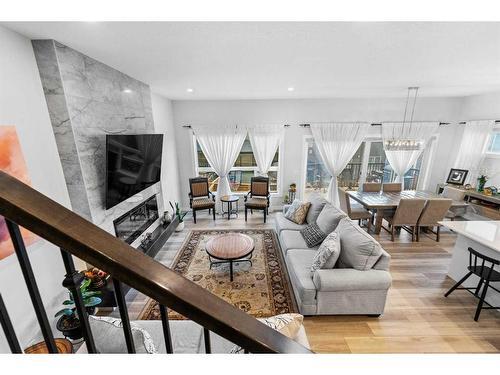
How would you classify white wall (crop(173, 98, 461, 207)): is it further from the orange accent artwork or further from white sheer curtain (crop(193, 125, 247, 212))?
the orange accent artwork

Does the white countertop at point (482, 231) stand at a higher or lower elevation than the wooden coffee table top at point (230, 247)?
higher

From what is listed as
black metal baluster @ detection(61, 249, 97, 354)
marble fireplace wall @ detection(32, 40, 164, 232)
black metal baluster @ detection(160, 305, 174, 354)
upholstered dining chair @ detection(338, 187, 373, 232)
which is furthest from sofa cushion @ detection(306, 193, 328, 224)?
black metal baluster @ detection(61, 249, 97, 354)

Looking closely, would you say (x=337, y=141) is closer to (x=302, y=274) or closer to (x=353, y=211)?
(x=353, y=211)

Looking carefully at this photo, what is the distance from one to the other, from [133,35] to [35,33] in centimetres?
76

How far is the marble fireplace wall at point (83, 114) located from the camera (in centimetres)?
188

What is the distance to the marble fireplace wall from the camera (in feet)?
6.18

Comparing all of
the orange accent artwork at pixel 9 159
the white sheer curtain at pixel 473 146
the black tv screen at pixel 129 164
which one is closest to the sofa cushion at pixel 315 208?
the black tv screen at pixel 129 164

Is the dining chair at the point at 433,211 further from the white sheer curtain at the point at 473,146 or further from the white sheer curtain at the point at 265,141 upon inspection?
the white sheer curtain at the point at 265,141

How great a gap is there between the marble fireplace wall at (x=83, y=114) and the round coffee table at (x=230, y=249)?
51.7 inches

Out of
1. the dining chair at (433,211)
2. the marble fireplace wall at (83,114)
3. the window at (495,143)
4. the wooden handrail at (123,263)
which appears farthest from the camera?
the window at (495,143)

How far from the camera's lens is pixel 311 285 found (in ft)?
7.27

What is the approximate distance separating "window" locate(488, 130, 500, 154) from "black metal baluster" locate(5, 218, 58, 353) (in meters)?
6.60

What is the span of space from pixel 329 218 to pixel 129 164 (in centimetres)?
280
